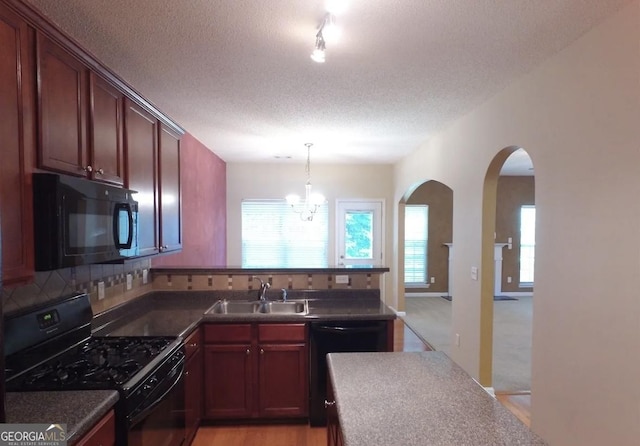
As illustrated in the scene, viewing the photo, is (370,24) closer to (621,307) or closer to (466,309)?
(621,307)

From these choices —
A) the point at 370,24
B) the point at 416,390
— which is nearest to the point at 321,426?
the point at 416,390

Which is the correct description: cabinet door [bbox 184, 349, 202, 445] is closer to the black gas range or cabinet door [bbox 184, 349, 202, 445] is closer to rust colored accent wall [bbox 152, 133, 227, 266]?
the black gas range

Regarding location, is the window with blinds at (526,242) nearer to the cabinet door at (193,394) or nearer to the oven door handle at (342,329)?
the oven door handle at (342,329)

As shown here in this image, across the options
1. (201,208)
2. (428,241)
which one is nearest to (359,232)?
A: (428,241)

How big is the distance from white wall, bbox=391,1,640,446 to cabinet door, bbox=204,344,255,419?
2050mm

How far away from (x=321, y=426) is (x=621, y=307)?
2119 millimetres

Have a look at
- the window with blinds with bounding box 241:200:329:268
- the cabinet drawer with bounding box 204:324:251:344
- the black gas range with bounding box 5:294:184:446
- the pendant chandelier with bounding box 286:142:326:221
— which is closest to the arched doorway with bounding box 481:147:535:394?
the cabinet drawer with bounding box 204:324:251:344

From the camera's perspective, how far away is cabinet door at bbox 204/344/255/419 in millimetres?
2576

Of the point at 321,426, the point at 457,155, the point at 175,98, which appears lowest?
the point at 321,426

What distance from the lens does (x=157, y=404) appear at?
1730mm

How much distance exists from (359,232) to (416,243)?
1.78 meters

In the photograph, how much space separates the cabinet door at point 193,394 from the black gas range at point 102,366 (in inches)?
4.9

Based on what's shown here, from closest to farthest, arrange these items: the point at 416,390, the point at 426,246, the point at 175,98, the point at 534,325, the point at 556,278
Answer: the point at 416,390 < the point at 556,278 < the point at 534,325 < the point at 175,98 < the point at 426,246

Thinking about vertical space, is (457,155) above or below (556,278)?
above
